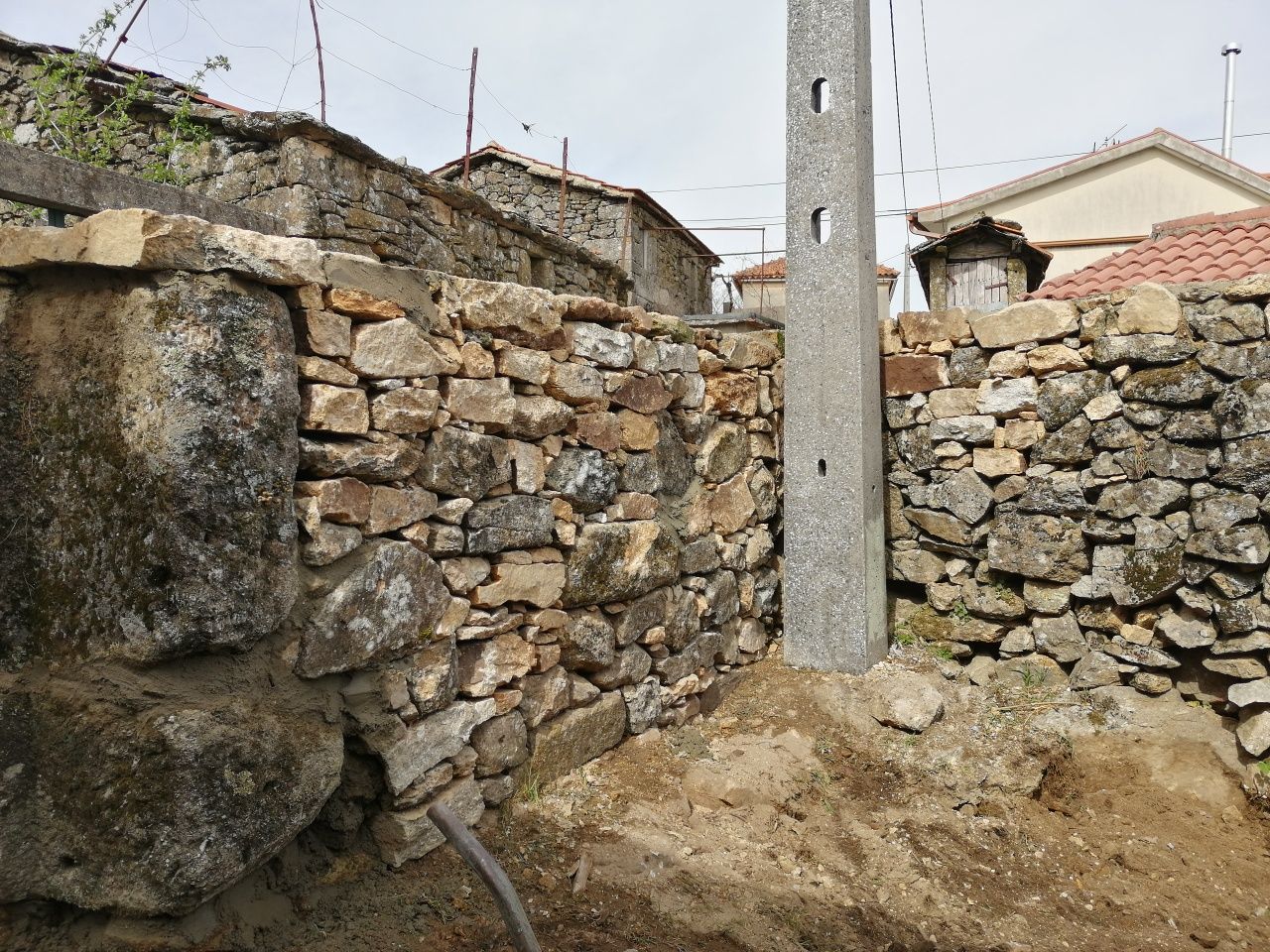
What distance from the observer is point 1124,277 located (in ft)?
16.8

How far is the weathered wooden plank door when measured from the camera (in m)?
7.28

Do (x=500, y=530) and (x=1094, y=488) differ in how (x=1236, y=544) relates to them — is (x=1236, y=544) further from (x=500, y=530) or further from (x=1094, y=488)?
(x=500, y=530)

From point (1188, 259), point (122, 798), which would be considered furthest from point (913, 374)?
point (122, 798)

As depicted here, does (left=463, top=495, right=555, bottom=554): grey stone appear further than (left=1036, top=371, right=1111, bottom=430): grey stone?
No

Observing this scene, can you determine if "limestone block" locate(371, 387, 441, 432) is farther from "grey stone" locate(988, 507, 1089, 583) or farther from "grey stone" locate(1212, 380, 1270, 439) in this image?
"grey stone" locate(1212, 380, 1270, 439)

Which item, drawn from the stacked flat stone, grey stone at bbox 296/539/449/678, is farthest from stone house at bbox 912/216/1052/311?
grey stone at bbox 296/539/449/678

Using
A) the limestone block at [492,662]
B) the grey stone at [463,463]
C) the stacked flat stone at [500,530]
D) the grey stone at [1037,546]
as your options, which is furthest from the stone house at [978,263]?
the limestone block at [492,662]

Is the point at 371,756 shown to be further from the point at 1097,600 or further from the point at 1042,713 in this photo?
the point at 1097,600

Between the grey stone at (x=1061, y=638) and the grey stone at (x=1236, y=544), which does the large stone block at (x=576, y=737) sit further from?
the grey stone at (x=1236, y=544)

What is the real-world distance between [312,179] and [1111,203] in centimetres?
1069

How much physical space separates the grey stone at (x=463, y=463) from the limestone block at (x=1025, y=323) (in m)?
2.98

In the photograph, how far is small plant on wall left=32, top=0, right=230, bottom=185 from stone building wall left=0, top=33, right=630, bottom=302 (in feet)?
0.18

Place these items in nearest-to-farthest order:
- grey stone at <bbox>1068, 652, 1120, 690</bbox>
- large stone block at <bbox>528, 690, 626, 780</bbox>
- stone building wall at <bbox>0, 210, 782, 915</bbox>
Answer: stone building wall at <bbox>0, 210, 782, 915</bbox> < large stone block at <bbox>528, 690, 626, 780</bbox> < grey stone at <bbox>1068, 652, 1120, 690</bbox>

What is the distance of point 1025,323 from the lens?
4.71 metres
